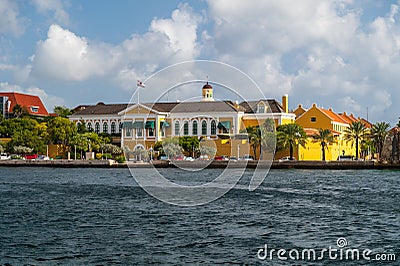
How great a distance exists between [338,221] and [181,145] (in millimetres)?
80071

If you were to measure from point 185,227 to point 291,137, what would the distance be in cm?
7724

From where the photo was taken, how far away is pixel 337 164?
10181 centimetres

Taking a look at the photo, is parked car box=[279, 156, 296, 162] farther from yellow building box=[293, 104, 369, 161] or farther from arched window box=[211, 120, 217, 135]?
arched window box=[211, 120, 217, 135]

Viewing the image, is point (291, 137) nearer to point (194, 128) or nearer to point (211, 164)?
point (211, 164)

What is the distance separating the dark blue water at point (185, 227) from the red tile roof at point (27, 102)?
11008cm

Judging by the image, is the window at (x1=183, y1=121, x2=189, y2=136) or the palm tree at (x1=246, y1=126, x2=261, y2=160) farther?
the window at (x1=183, y1=121, x2=189, y2=136)

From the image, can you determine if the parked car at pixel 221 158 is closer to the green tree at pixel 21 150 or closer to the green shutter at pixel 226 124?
the green shutter at pixel 226 124

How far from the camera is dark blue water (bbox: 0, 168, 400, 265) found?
952 inches

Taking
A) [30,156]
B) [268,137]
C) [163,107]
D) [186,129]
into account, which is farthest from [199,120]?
[30,156]

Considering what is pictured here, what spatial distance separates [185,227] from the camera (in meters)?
30.7

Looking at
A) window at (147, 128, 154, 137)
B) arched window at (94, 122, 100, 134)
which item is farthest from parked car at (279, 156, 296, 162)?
arched window at (94, 122, 100, 134)

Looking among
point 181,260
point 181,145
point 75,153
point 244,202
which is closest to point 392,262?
point 181,260

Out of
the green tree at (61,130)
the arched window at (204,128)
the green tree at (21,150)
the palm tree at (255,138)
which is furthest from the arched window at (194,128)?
the green tree at (21,150)

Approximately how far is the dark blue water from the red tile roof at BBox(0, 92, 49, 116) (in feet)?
361
